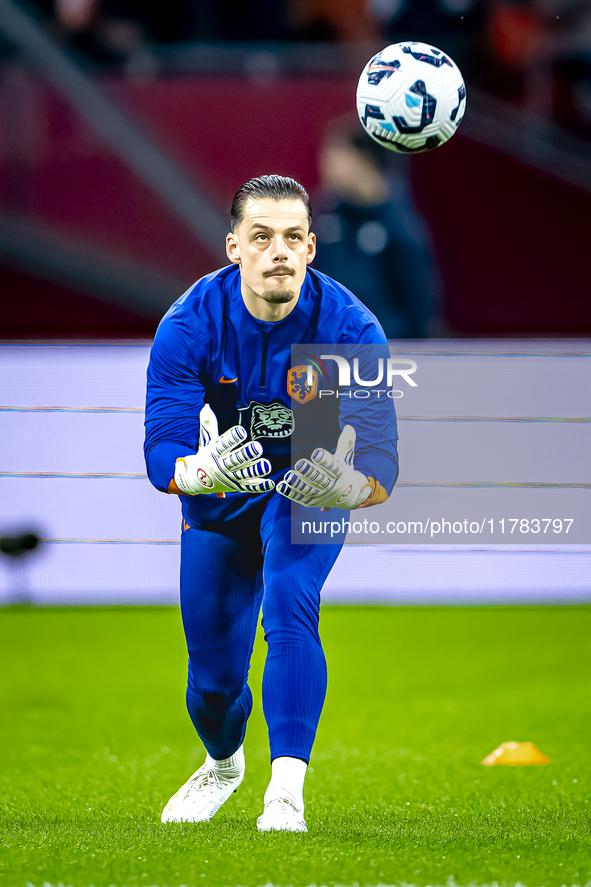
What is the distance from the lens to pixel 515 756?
438 cm

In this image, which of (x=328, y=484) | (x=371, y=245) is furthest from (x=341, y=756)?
(x=371, y=245)

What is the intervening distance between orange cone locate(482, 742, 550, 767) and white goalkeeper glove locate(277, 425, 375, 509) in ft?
4.86

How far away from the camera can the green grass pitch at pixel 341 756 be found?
3156 mm

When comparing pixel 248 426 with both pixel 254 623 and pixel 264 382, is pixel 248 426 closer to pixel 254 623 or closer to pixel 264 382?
pixel 264 382

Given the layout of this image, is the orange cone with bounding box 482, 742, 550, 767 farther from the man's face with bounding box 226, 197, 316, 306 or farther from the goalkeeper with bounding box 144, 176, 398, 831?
the man's face with bounding box 226, 197, 316, 306

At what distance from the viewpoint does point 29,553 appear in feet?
20.9

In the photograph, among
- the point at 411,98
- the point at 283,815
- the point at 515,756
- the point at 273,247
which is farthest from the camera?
the point at 515,756

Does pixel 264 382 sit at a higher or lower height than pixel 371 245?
lower

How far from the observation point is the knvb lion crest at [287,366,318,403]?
3604 mm

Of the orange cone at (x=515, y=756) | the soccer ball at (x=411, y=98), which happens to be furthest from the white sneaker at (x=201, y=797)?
the soccer ball at (x=411, y=98)

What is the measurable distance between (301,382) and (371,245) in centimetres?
263

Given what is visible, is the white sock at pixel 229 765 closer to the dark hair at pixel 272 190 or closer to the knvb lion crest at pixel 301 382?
the knvb lion crest at pixel 301 382

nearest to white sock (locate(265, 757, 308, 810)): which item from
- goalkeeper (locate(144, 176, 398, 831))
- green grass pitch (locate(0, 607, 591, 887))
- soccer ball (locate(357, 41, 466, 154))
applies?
green grass pitch (locate(0, 607, 591, 887))

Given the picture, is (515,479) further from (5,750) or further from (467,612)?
(5,750)
